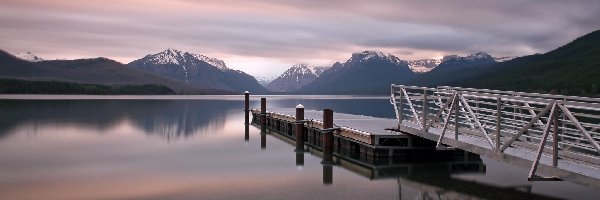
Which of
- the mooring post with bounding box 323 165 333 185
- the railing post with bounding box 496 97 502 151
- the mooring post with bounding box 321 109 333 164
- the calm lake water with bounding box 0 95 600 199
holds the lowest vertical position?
the mooring post with bounding box 323 165 333 185

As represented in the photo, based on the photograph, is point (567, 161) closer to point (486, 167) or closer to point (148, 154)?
point (486, 167)

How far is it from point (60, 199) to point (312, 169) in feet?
34.9

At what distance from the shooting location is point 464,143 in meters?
18.8

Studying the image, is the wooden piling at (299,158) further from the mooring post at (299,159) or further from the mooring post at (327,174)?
the mooring post at (327,174)

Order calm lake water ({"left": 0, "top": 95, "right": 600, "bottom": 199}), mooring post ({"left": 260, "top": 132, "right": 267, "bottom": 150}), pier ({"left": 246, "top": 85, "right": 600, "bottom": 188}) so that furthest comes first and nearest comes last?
1. mooring post ({"left": 260, "top": 132, "right": 267, "bottom": 150})
2. calm lake water ({"left": 0, "top": 95, "right": 600, "bottom": 199})
3. pier ({"left": 246, "top": 85, "right": 600, "bottom": 188})

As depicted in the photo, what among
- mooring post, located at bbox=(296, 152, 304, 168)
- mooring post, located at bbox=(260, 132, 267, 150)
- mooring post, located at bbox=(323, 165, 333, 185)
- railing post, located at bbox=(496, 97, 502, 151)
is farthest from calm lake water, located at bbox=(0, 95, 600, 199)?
railing post, located at bbox=(496, 97, 502, 151)

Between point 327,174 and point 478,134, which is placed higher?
point 478,134

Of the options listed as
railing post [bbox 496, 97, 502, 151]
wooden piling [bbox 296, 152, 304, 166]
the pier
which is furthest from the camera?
wooden piling [bbox 296, 152, 304, 166]

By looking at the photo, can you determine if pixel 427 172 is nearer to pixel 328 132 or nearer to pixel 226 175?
pixel 328 132

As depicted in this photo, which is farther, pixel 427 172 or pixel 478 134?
pixel 427 172

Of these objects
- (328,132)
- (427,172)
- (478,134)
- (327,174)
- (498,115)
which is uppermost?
(498,115)

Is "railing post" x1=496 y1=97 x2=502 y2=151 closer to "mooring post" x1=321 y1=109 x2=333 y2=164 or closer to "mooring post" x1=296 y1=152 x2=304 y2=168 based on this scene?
"mooring post" x1=296 y1=152 x2=304 y2=168

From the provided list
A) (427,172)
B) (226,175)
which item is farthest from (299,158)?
(427,172)

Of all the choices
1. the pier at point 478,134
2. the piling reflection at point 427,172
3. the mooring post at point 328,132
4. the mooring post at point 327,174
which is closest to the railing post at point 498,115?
the pier at point 478,134
